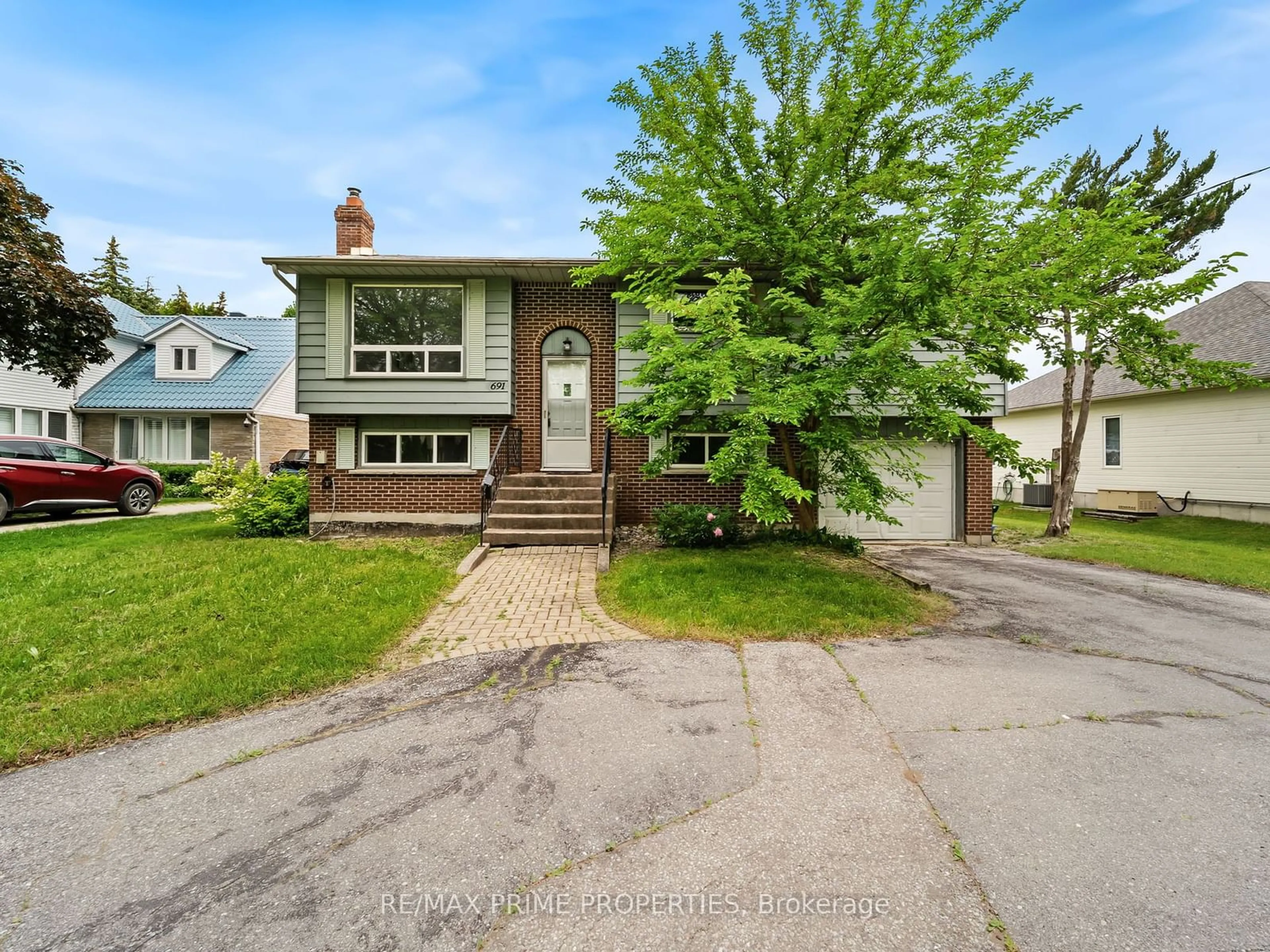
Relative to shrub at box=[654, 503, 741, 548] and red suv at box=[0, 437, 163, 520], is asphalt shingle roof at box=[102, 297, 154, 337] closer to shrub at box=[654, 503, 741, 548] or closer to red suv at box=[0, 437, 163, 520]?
red suv at box=[0, 437, 163, 520]

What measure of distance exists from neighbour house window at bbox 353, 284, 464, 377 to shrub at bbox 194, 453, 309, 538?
9.12 ft

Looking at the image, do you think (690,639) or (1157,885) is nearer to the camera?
(1157,885)

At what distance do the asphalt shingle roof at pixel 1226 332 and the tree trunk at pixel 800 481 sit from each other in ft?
32.5

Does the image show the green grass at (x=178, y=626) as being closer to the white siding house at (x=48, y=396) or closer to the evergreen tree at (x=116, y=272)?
the white siding house at (x=48, y=396)

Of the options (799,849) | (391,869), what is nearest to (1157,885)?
(799,849)

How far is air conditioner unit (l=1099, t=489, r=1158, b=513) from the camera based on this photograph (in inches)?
587

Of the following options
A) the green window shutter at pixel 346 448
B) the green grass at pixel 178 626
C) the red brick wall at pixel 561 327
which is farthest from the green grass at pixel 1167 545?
the green window shutter at pixel 346 448

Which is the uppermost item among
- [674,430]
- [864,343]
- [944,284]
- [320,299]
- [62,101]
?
[62,101]

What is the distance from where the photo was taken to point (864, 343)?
5895mm

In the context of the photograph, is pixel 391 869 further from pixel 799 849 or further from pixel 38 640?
pixel 38 640

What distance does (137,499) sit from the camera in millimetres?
12445

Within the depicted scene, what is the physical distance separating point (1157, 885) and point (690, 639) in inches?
119

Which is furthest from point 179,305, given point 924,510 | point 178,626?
point 924,510

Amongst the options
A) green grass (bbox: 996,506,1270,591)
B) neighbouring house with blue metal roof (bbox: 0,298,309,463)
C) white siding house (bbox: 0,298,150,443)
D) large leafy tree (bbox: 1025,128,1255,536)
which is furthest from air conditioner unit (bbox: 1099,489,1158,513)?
white siding house (bbox: 0,298,150,443)
